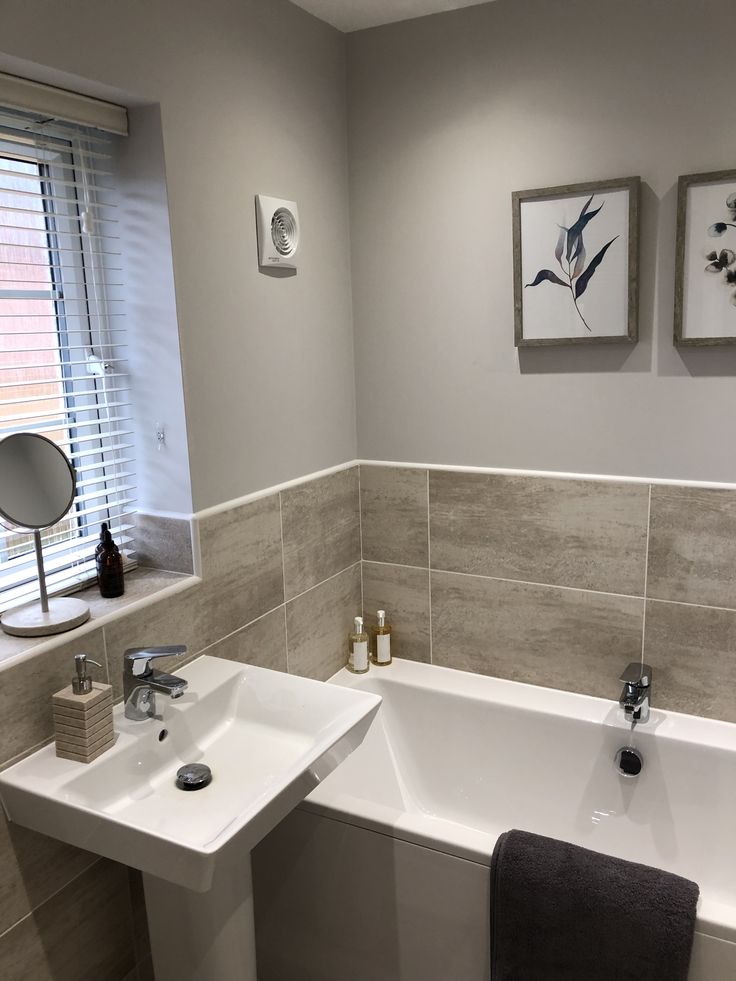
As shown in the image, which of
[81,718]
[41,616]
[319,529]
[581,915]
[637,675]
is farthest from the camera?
[319,529]

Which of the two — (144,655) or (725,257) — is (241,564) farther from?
(725,257)

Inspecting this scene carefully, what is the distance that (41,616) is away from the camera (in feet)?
5.41

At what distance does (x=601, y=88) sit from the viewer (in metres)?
2.14

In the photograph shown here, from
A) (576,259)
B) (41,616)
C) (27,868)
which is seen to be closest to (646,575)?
(576,259)

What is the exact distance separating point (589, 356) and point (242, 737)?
4.47 ft

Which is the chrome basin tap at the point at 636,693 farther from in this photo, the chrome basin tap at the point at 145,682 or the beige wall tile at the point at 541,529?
the chrome basin tap at the point at 145,682

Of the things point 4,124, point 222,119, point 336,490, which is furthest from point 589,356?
point 4,124

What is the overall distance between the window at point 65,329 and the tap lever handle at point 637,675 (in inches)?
54.2

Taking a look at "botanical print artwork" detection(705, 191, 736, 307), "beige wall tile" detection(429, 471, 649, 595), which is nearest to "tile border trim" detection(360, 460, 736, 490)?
"beige wall tile" detection(429, 471, 649, 595)

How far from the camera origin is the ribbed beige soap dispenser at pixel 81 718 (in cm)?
154

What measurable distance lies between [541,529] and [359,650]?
0.71 metres

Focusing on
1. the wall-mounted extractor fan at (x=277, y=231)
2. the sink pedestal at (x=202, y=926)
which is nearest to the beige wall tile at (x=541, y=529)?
the wall-mounted extractor fan at (x=277, y=231)

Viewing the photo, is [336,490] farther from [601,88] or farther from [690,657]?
[601,88]

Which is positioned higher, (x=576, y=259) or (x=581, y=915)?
(x=576, y=259)
